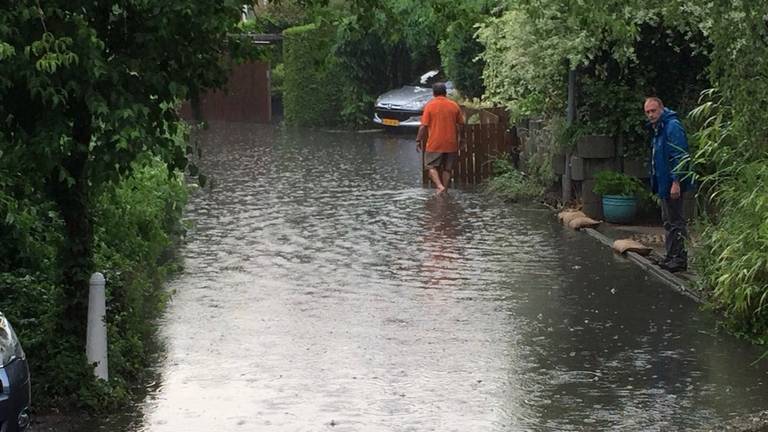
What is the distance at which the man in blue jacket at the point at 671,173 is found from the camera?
12000 mm

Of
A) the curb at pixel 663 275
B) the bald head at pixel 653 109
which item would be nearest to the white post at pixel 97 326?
the curb at pixel 663 275

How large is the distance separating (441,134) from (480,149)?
1015 mm

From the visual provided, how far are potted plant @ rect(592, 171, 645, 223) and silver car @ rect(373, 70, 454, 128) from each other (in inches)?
Result: 624

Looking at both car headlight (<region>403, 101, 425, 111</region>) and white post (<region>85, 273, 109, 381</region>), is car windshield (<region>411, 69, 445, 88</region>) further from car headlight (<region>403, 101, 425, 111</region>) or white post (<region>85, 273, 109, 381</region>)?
white post (<region>85, 273, 109, 381</region>)

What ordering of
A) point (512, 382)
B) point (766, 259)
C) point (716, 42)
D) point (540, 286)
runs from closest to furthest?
point (512, 382), point (766, 259), point (716, 42), point (540, 286)

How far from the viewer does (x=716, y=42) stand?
1031cm

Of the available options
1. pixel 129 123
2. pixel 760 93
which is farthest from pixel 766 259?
pixel 129 123

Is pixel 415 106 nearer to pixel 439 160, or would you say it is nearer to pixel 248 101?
pixel 248 101

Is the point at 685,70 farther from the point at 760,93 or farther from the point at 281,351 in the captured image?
the point at 281,351

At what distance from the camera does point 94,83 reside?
7.34 metres

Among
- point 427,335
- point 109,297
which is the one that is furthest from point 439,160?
point 109,297

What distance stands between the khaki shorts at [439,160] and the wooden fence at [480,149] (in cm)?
52

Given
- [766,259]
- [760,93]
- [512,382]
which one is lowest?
[512,382]

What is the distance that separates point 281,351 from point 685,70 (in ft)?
25.6
